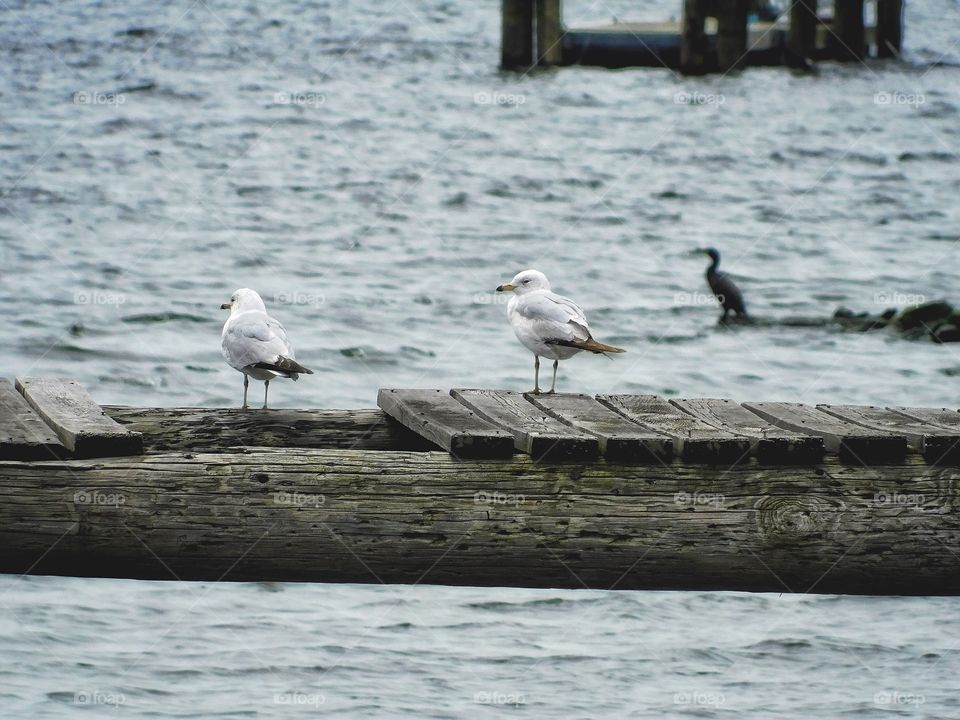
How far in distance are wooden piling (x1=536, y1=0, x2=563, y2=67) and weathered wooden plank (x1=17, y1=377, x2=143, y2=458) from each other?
70.6 ft

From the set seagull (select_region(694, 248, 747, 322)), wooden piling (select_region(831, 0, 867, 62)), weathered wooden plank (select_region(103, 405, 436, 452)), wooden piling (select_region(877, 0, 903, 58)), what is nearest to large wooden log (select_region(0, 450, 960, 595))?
weathered wooden plank (select_region(103, 405, 436, 452))

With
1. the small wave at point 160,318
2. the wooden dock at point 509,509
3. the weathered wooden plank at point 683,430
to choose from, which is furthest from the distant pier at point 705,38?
the wooden dock at point 509,509

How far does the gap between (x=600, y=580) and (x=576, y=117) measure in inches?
933

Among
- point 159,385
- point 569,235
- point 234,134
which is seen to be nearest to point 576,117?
point 234,134

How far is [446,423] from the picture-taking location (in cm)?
499

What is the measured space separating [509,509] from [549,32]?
2332cm

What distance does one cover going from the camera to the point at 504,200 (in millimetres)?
20188

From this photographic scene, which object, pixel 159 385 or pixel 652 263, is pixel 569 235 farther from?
pixel 159 385

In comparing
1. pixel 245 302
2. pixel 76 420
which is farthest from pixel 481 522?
pixel 245 302

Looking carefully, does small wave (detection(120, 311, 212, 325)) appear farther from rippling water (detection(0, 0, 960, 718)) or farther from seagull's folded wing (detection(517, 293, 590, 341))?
seagull's folded wing (detection(517, 293, 590, 341))

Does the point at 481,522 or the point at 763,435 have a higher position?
the point at 763,435

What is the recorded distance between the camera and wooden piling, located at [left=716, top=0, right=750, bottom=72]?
25.8 metres

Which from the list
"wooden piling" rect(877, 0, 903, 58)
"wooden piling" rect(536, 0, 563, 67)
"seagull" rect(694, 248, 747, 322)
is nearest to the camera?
"seagull" rect(694, 248, 747, 322)

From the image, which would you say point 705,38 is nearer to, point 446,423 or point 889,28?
point 889,28
